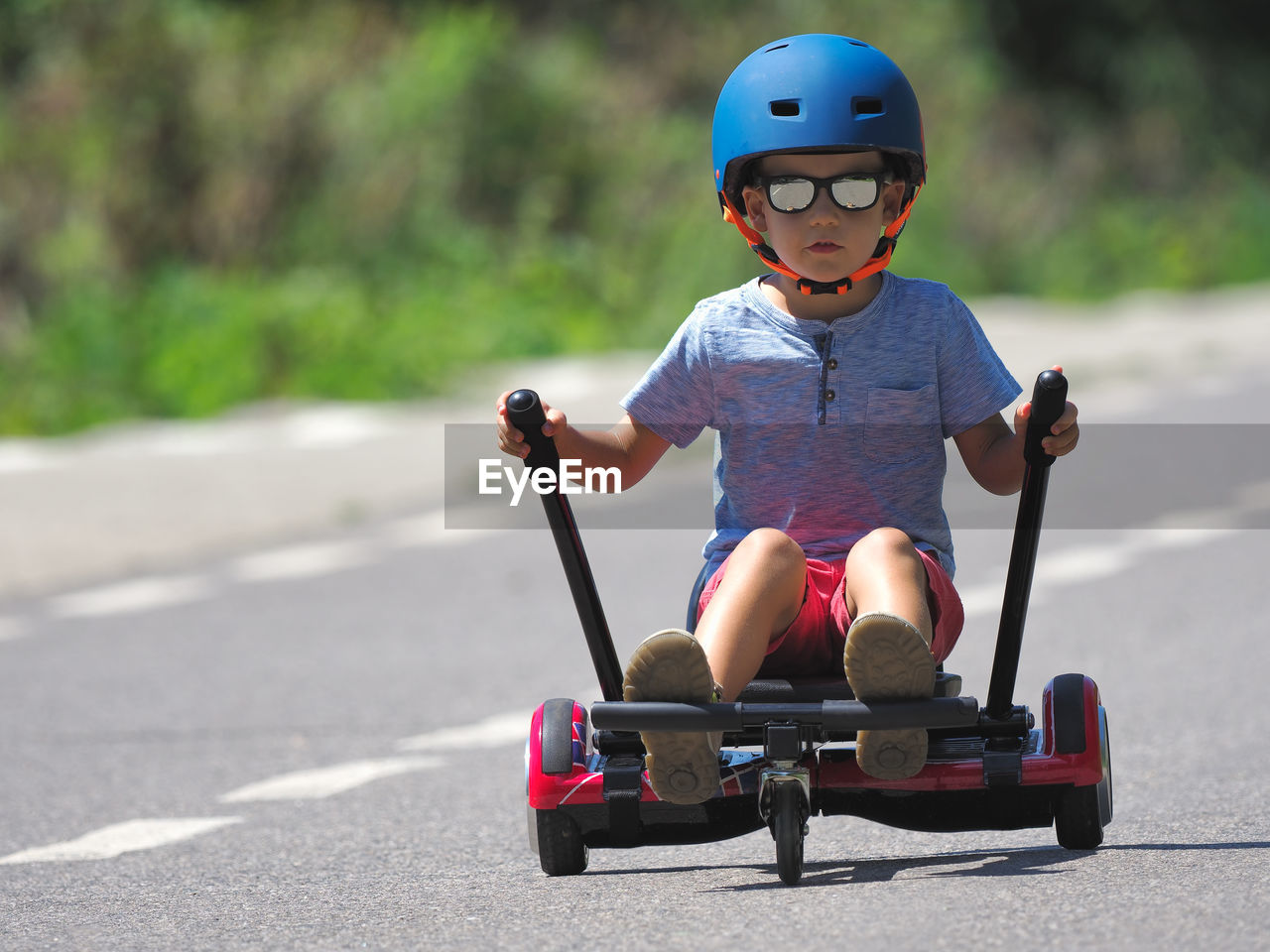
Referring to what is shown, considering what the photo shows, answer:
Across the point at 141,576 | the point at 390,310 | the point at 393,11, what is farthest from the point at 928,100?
the point at 141,576

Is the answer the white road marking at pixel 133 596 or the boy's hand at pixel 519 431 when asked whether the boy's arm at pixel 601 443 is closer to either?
the boy's hand at pixel 519 431

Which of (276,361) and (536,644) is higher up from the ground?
(276,361)

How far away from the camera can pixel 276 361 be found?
53.8 feet

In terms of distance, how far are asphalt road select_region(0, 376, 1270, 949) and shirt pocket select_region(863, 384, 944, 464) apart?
812 millimetres

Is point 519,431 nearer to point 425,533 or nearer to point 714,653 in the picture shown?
point 714,653

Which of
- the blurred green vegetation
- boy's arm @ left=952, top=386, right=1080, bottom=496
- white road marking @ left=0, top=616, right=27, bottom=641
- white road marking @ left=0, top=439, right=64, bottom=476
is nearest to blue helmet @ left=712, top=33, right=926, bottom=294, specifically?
boy's arm @ left=952, top=386, right=1080, bottom=496

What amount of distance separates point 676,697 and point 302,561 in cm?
694

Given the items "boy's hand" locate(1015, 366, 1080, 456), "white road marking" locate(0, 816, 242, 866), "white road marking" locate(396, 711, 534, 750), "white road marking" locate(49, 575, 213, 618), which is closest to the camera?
"boy's hand" locate(1015, 366, 1080, 456)

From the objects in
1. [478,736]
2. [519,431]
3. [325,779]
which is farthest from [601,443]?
[478,736]

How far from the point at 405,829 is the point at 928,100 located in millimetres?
23364

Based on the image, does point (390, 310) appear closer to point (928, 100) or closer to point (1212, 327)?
point (1212, 327)

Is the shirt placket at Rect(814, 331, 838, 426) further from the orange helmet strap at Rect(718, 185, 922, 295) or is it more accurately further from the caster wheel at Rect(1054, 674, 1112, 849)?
the caster wheel at Rect(1054, 674, 1112, 849)

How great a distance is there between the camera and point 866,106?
4.75 m

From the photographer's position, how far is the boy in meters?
4.71
